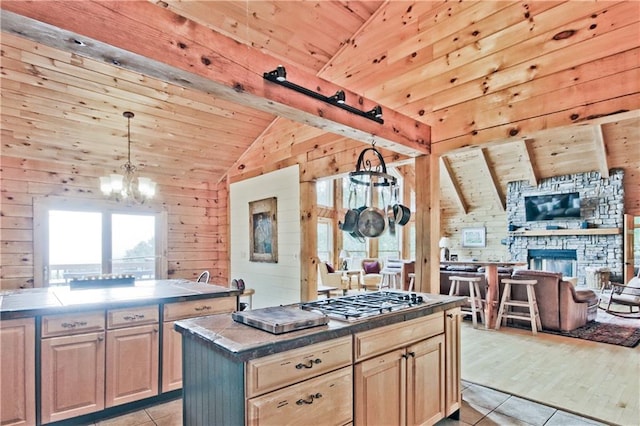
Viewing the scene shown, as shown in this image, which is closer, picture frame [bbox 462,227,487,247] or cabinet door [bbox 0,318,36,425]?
cabinet door [bbox 0,318,36,425]

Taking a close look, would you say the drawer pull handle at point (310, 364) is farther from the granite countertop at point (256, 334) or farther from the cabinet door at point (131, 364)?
the cabinet door at point (131, 364)

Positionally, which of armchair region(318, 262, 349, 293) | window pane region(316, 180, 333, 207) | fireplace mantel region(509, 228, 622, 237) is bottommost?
armchair region(318, 262, 349, 293)

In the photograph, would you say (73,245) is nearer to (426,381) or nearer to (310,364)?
(310,364)

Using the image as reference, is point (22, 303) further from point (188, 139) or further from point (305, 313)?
point (188, 139)

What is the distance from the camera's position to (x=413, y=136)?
3303 mm

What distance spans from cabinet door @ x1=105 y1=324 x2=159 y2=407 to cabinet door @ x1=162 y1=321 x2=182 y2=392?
6 centimetres

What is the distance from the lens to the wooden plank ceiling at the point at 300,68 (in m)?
2.99

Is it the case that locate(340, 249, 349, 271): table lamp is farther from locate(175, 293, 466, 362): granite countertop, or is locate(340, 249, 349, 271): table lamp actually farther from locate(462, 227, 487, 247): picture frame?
locate(175, 293, 466, 362): granite countertop

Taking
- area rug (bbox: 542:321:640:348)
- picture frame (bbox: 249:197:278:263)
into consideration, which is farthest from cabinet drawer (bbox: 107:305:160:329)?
area rug (bbox: 542:321:640:348)

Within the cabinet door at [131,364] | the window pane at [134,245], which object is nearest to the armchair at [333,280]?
the window pane at [134,245]

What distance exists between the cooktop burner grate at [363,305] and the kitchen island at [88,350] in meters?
1.23

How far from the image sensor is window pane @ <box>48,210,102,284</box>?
4.96 m

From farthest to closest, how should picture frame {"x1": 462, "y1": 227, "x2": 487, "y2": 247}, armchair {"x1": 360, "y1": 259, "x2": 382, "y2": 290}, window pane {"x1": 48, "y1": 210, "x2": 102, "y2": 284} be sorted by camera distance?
picture frame {"x1": 462, "y1": 227, "x2": 487, "y2": 247}
armchair {"x1": 360, "y1": 259, "x2": 382, "y2": 290}
window pane {"x1": 48, "y1": 210, "x2": 102, "y2": 284}

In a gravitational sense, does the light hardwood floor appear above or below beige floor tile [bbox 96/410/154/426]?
below
